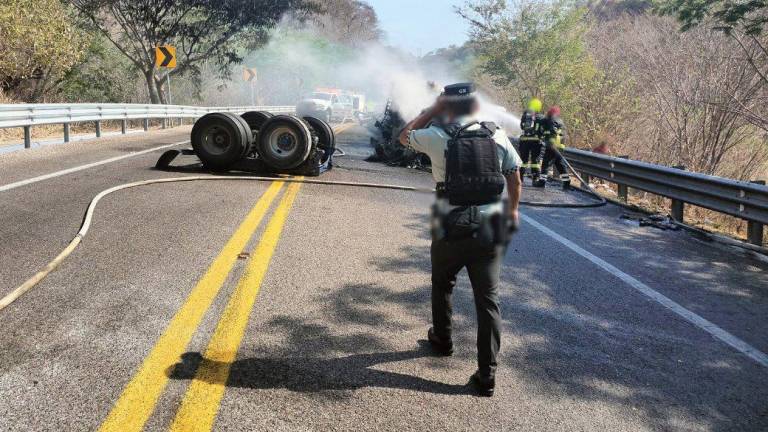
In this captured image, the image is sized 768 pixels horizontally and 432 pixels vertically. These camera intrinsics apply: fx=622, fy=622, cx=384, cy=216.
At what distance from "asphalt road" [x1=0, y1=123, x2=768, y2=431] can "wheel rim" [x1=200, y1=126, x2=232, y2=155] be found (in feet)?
9.03

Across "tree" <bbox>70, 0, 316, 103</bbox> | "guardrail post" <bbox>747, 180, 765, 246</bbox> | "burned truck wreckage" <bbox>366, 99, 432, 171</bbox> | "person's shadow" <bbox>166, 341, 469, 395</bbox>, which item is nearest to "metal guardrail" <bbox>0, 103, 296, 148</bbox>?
"burned truck wreckage" <bbox>366, 99, 432, 171</bbox>

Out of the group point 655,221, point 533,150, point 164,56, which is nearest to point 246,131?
point 533,150

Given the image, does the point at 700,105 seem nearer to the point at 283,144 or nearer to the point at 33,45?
the point at 283,144

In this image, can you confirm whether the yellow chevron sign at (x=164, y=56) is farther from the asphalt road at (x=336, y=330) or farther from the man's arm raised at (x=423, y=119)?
the man's arm raised at (x=423, y=119)

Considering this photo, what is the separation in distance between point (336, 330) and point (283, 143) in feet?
21.7

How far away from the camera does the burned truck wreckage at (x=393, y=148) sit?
1387cm

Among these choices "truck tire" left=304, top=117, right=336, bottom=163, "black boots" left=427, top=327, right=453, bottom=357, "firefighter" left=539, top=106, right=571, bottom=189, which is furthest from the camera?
"firefighter" left=539, top=106, right=571, bottom=189

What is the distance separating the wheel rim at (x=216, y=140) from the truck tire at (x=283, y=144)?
553 mm

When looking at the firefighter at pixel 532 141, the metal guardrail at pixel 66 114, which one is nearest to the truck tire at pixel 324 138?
the firefighter at pixel 532 141

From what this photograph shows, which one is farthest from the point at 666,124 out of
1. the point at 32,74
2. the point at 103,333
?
the point at 32,74

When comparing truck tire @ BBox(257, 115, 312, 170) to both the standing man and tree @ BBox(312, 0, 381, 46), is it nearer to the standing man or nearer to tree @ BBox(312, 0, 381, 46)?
the standing man

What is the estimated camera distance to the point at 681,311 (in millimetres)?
5090

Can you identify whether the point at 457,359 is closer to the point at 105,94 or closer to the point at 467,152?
the point at 467,152

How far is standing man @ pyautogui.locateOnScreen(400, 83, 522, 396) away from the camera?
1.37 meters
